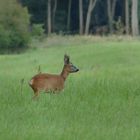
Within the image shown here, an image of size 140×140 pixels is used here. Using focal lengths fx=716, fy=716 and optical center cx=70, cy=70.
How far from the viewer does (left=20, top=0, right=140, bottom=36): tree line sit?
67938 mm

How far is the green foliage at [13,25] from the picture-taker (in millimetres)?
48312

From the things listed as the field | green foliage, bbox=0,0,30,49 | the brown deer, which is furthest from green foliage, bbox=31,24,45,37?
the brown deer

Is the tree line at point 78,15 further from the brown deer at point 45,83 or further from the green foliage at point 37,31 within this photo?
the brown deer at point 45,83

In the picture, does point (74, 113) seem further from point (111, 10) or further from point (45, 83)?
point (111, 10)

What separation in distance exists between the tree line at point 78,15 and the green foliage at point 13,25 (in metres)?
16.6

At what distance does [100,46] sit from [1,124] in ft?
92.8

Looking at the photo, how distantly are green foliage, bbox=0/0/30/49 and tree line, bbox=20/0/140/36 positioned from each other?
54.4 feet

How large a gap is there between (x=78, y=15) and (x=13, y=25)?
2443cm

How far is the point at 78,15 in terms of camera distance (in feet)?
242

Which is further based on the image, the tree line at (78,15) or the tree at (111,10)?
the tree line at (78,15)

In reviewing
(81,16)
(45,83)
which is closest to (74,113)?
(45,83)

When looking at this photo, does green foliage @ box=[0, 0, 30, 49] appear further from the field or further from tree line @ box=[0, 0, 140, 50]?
the field

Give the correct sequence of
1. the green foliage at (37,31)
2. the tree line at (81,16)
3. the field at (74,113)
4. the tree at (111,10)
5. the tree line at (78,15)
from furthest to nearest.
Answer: the tree line at (78,15), the tree at (111,10), the tree line at (81,16), the green foliage at (37,31), the field at (74,113)

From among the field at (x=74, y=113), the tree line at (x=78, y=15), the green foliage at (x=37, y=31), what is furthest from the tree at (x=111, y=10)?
the field at (x=74, y=113)
